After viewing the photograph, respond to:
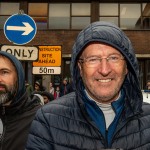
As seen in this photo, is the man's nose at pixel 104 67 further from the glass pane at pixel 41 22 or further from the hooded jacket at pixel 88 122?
the glass pane at pixel 41 22

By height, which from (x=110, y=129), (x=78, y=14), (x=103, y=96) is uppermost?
(x=78, y=14)

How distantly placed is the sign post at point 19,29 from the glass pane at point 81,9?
13907mm

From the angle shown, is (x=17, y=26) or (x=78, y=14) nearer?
(x=17, y=26)

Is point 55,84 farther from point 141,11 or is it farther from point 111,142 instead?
point 111,142

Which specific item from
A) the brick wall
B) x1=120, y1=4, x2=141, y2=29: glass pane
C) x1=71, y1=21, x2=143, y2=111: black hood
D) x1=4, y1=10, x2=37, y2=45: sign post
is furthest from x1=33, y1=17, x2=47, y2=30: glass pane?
A: x1=71, y1=21, x2=143, y2=111: black hood

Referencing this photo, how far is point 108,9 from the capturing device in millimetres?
20219

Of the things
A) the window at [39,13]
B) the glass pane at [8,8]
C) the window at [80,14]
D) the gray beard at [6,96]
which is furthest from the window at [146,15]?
the gray beard at [6,96]

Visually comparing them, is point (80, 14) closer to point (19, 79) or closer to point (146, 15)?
point (146, 15)

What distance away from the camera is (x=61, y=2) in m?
20.1

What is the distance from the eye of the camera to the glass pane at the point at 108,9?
2014 centimetres

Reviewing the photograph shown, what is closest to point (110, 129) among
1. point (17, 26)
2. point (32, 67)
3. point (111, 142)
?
point (111, 142)

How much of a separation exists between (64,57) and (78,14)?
2659mm

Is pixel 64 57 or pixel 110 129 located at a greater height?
pixel 64 57

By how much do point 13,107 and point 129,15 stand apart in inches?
691
